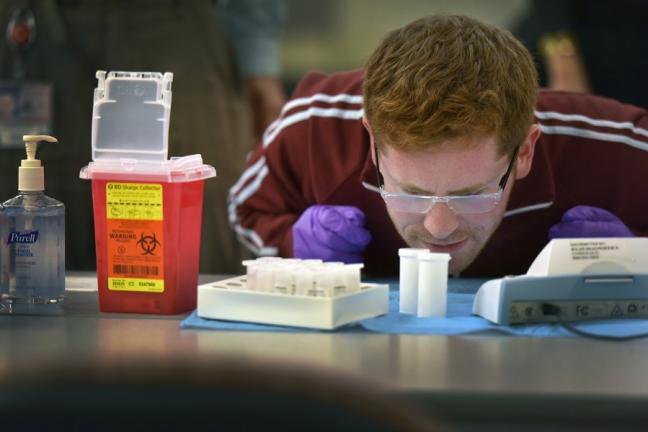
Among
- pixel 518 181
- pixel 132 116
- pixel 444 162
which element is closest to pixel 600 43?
pixel 518 181

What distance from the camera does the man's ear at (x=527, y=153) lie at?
168cm

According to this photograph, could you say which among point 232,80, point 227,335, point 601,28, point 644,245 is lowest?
point 227,335

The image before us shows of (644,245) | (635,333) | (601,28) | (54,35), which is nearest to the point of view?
(635,333)

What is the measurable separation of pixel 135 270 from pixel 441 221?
49 cm

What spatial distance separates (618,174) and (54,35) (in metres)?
1.68

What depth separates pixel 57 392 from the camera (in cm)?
35

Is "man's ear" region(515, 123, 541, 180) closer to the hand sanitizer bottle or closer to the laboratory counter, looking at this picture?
the laboratory counter

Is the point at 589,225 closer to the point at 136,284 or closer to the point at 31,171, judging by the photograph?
the point at 136,284

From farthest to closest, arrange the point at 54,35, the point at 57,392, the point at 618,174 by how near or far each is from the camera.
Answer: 1. the point at 54,35
2. the point at 618,174
3. the point at 57,392

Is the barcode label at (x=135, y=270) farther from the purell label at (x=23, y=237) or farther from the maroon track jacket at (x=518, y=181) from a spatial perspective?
the maroon track jacket at (x=518, y=181)

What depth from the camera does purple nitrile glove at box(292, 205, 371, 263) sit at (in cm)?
177

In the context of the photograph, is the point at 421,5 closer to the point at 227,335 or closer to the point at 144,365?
the point at 227,335

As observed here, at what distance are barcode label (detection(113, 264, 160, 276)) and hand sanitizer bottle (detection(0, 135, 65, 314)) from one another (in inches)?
3.6

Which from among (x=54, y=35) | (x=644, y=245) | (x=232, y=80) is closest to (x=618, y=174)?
(x=644, y=245)
